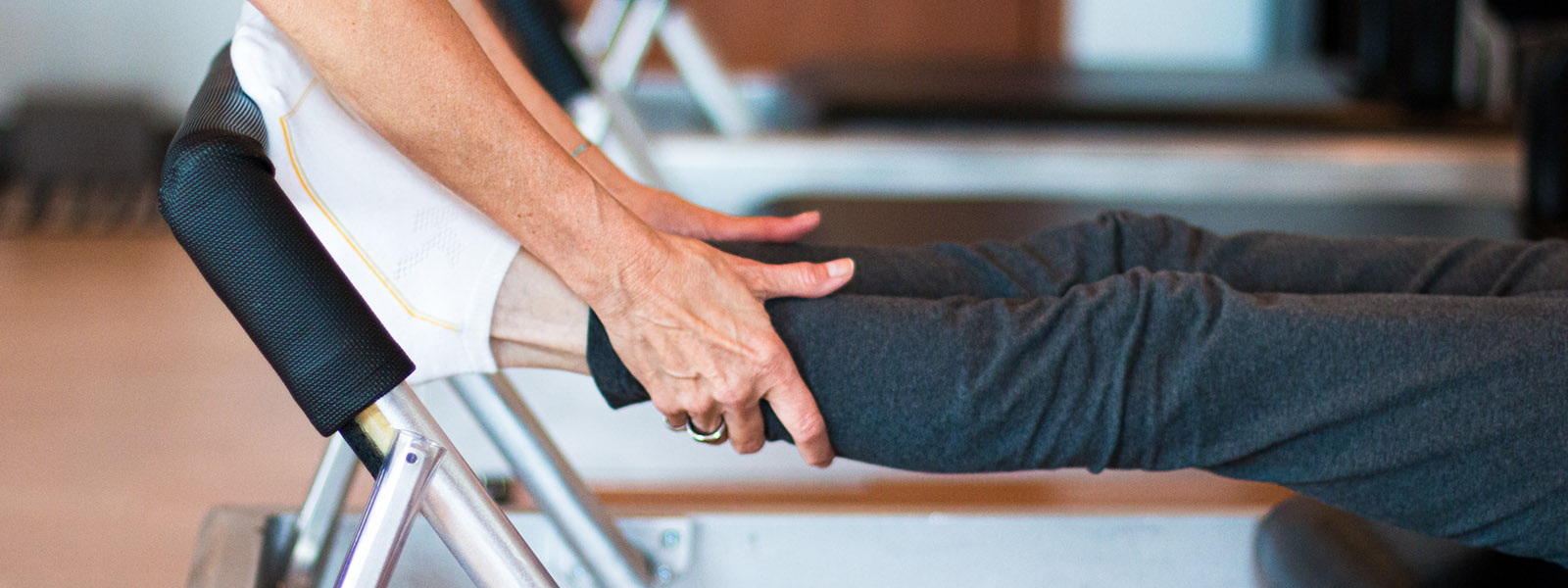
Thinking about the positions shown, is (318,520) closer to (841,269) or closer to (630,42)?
(841,269)

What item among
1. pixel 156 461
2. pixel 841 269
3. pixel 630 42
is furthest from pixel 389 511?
pixel 630 42

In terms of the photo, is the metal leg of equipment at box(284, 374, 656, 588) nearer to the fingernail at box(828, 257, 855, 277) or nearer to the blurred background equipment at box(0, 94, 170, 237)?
the fingernail at box(828, 257, 855, 277)

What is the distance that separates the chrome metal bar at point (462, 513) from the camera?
0.71 metres

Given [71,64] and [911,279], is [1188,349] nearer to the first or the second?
[911,279]

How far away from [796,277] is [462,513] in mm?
279

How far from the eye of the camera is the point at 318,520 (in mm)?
1070

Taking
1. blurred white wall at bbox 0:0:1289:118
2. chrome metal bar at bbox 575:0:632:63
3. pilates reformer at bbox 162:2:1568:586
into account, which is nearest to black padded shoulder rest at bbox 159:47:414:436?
pilates reformer at bbox 162:2:1568:586

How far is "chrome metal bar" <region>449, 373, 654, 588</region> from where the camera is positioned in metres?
1.07

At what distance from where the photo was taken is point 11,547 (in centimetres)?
150

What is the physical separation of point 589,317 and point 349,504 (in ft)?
2.78

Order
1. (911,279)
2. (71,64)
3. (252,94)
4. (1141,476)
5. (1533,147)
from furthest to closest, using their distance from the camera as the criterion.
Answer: (71,64) → (1533,147) → (1141,476) → (911,279) → (252,94)

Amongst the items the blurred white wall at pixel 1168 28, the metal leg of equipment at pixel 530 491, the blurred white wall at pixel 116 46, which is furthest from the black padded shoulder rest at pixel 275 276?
the blurred white wall at pixel 1168 28

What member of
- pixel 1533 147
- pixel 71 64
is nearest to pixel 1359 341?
pixel 1533 147

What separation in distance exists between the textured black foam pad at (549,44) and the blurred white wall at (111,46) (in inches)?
88.9
